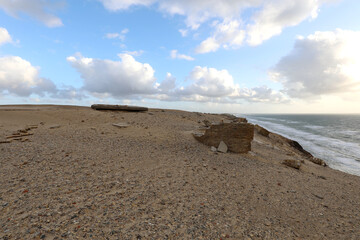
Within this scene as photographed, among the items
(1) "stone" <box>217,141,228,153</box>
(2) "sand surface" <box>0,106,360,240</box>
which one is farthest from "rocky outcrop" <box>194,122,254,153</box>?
(2) "sand surface" <box>0,106,360,240</box>

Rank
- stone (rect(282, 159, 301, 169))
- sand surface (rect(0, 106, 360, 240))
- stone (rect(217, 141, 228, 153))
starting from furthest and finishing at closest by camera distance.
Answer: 1. stone (rect(217, 141, 228, 153))
2. stone (rect(282, 159, 301, 169))
3. sand surface (rect(0, 106, 360, 240))

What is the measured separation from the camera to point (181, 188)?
452 cm

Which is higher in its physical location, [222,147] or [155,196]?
[222,147]

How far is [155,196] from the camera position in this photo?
399cm

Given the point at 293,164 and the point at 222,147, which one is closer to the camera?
the point at 293,164

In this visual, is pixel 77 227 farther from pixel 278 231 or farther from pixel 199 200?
pixel 278 231

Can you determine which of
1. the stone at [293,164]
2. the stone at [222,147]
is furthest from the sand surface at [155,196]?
the stone at [293,164]

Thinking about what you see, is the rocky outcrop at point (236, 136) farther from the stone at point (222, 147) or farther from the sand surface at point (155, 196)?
the sand surface at point (155, 196)

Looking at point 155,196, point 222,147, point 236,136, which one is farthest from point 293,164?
point 155,196

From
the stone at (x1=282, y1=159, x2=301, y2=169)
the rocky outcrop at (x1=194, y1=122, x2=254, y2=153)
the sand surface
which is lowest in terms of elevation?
the stone at (x1=282, y1=159, x2=301, y2=169)

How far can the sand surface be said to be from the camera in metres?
2.96

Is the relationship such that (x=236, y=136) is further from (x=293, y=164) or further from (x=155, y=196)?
(x=155, y=196)

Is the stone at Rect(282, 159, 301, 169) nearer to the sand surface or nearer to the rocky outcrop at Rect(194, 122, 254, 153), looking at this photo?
the sand surface

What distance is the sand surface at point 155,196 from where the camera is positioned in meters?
2.96
